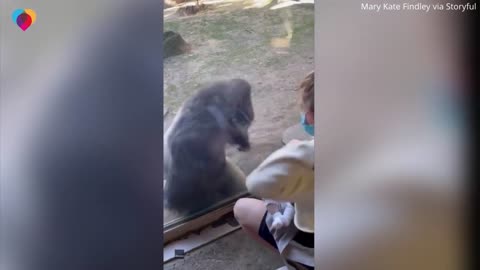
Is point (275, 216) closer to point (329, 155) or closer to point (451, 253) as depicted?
point (329, 155)

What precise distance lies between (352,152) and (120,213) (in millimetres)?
443

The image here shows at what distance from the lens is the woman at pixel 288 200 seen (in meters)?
0.96

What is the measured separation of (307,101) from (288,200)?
0.18 m

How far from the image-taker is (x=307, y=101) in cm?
96

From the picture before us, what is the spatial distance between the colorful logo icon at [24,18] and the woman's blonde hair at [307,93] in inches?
21.0

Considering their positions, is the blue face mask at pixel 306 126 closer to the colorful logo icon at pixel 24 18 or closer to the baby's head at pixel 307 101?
the baby's head at pixel 307 101

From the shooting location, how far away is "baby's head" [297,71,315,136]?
959 millimetres

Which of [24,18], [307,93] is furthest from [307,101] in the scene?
[24,18]

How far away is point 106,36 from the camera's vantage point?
1015 millimetres

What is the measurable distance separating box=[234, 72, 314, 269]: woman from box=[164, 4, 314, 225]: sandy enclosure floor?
2cm

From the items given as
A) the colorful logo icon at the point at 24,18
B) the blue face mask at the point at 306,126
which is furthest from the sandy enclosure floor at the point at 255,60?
the colorful logo icon at the point at 24,18

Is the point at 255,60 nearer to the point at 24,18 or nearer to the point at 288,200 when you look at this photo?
the point at 288,200

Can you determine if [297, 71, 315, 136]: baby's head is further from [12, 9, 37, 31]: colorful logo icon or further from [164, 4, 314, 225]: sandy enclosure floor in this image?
[12, 9, 37, 31]: colorful logo icon

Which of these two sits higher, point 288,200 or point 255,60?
point 255,60
